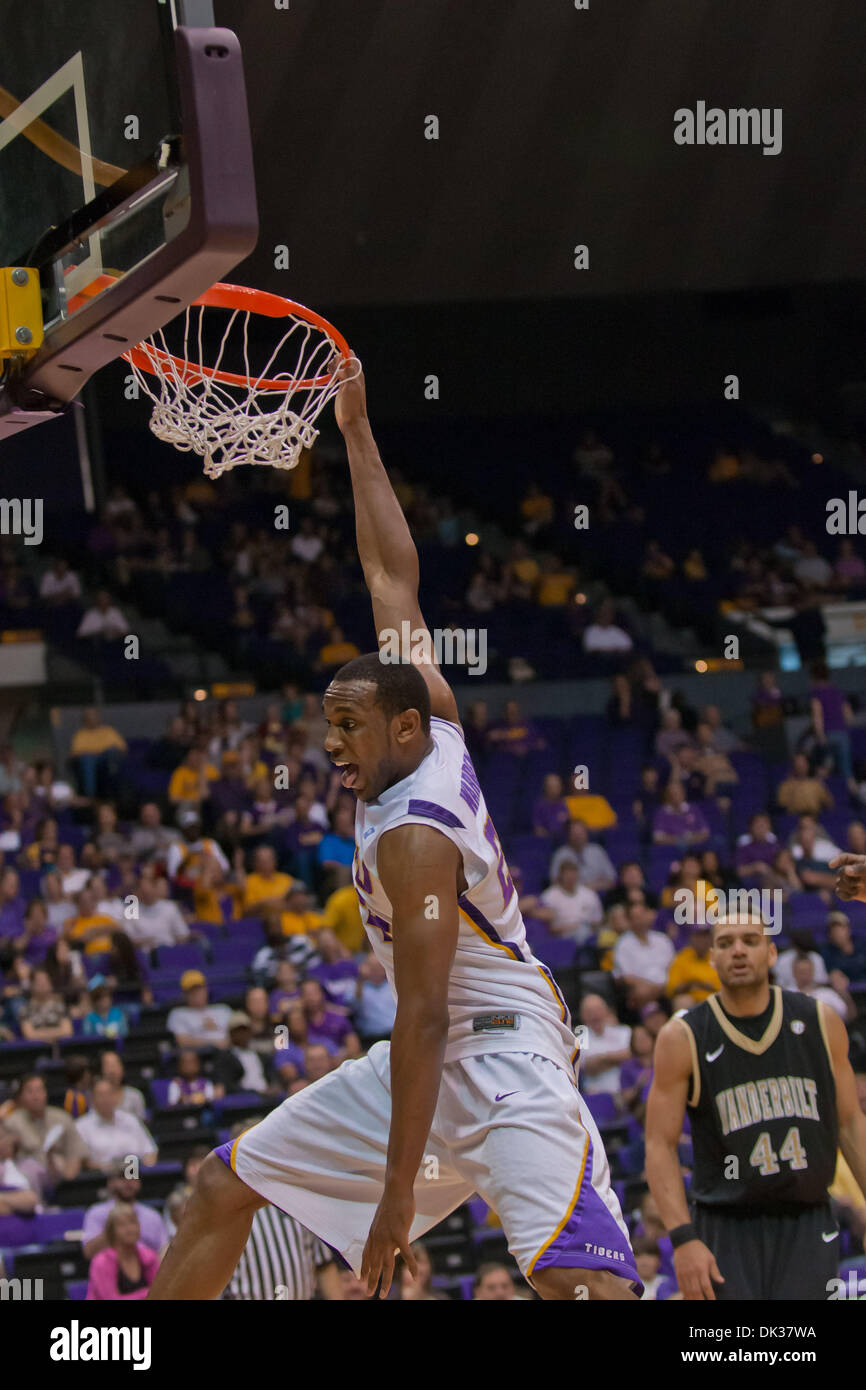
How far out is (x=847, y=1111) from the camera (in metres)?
4.94

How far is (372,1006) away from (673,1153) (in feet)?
16.0

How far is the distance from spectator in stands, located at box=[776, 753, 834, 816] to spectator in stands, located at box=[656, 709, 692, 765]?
2.71 ft

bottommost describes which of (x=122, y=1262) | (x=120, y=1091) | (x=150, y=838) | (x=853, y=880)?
(x=122, y=1262)

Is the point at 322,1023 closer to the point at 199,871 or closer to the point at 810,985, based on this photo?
the point at 199,871

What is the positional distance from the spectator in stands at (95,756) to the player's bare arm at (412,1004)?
28.8 feet

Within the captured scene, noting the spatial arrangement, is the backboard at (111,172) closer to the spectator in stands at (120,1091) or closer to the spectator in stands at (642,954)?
the spectator in stands at (120,1091)

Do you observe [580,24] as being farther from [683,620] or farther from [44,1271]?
[44,1271]

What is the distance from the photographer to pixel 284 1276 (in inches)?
279

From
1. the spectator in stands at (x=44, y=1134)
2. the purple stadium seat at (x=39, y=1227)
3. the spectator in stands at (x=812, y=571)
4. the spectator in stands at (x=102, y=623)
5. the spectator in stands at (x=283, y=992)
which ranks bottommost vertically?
the purple stadium seat at (x=39, y=1227)

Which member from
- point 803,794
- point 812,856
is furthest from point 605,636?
point 812,856

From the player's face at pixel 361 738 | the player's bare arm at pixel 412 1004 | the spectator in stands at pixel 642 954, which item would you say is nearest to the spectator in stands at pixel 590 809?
the spectator in stands at pixel 642 954

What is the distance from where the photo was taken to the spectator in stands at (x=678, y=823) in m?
12.1
